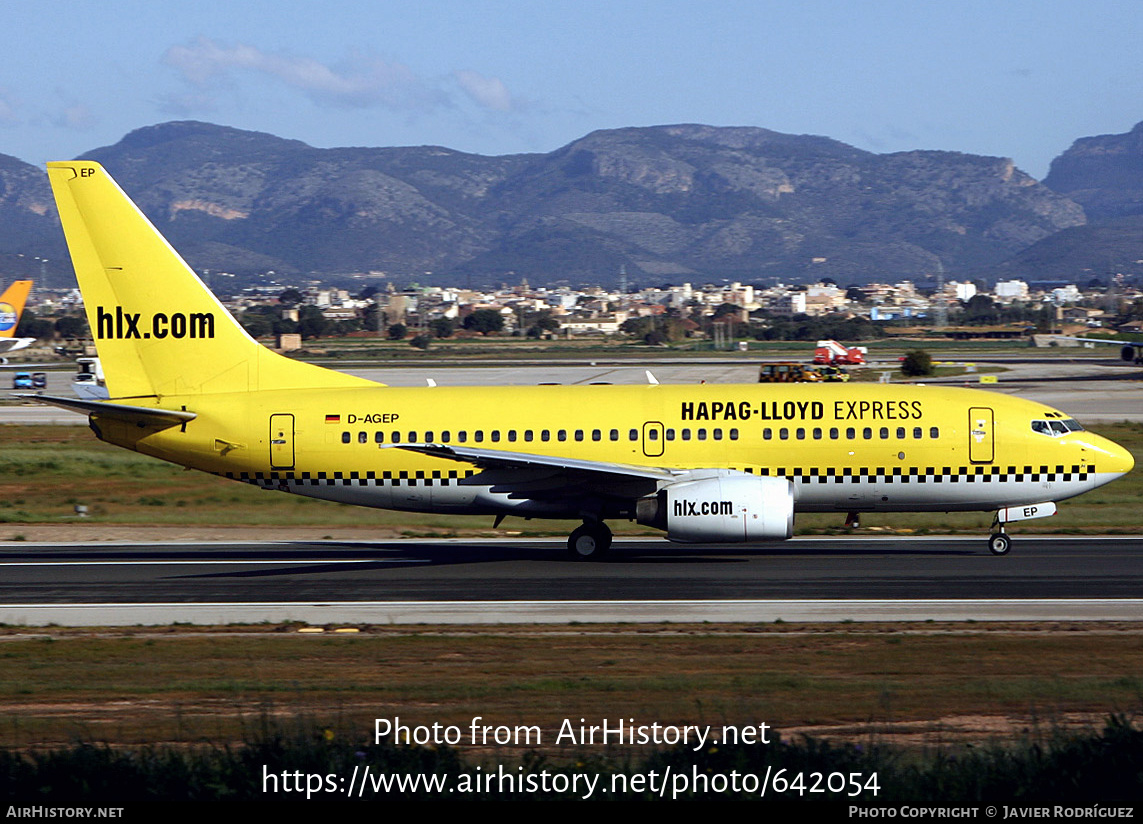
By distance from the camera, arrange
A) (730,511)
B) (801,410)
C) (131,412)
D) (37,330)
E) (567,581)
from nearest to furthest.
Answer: (567,581)
(730,511)
(131,412)
(801,410)
(37,330)

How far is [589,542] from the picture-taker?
30.7 metres

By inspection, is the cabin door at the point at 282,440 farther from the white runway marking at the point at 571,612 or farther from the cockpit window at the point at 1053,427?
the cockpit window at the point at 1053,427

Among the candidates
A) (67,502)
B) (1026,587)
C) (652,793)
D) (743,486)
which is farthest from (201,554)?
(652,793)

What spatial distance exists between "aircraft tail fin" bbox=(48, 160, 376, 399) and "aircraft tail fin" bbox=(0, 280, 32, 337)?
3669 inches

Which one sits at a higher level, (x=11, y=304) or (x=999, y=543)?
(x=11, y=304)

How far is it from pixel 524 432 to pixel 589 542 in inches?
123

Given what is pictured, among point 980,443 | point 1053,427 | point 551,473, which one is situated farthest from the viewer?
point 1053,427

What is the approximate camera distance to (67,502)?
41094 millimetres

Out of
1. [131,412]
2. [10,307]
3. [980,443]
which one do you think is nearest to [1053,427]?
[980,443]

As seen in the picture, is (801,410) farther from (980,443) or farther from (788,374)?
(788,374)

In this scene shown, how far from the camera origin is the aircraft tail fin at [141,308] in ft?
100

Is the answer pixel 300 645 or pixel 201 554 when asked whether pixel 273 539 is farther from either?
pixel 300 645

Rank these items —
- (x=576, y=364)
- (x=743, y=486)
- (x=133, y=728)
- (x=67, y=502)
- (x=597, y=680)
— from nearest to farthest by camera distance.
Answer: (x=133, y=728), (x=597, y=680), (x=743, y=486), (x=67, y=502), (x=576, y=364)

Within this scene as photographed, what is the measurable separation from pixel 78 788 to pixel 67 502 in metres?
32.1
